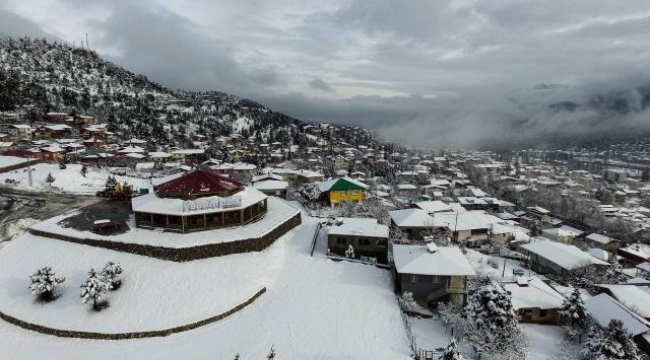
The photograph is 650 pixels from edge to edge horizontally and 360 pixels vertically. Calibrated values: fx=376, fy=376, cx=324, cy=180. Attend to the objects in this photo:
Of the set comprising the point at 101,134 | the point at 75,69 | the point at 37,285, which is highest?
the point at 75,69

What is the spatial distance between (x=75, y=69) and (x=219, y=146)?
76.1 meters

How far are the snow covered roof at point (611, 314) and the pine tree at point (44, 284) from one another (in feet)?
117

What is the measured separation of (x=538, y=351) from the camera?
2308 centimetres

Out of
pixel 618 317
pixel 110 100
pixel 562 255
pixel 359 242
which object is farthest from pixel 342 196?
pixel 110 100

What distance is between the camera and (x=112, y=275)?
24906mm

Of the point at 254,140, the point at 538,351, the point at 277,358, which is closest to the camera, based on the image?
the point at 277,358

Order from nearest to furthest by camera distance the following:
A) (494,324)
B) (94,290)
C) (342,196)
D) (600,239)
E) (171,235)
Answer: (494,324)
(94,290)
(171,235)
(342,196)
(600,239)

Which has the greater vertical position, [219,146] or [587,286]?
[219,146]

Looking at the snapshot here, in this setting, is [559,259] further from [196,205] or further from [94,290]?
[94,290]

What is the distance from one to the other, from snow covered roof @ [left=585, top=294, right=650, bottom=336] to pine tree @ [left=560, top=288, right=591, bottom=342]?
3.22ft

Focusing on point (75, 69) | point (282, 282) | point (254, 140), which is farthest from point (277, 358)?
point (75, 69)

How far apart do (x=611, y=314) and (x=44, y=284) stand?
3705 cm

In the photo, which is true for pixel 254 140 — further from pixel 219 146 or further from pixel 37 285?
pixel 37 285

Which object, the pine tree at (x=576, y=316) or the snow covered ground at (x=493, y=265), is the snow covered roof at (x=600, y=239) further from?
the pine tree at (x=576, y=316)
